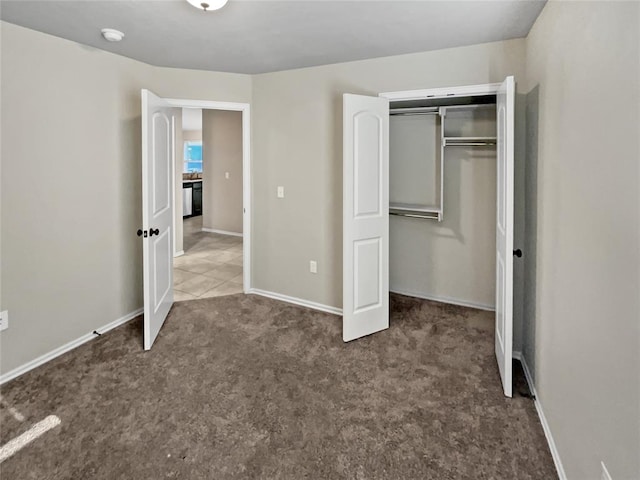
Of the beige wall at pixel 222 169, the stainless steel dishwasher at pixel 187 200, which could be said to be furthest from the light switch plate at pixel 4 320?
the stainless steel dishwasher at pixel 187 200

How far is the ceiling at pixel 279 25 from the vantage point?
85.0 inches

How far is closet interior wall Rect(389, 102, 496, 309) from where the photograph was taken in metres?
3.51

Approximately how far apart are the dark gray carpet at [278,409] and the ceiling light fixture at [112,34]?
7.35 feet

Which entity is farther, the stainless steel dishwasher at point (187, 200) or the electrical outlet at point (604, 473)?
the stainless steel dishwasher at point (187, 200)

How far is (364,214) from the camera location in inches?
117

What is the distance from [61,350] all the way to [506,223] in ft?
10.4

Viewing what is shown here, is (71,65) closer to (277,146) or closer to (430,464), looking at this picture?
(277,146)

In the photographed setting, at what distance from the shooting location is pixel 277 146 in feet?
12.4

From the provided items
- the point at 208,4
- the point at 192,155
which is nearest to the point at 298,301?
the point at 208,4

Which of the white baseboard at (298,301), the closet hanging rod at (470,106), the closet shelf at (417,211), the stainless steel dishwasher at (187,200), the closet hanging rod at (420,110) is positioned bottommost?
the white baseboard at (298,301)

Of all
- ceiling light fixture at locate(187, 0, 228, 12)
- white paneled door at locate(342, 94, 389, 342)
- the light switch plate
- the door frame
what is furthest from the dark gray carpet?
ceiling light fixture at locate(187, 0, 228, 12)

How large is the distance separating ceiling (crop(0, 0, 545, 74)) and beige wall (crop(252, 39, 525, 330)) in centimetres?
19

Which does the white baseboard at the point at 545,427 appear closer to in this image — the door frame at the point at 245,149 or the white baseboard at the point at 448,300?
the white baseboard at the point at 448,300

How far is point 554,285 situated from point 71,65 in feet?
11.2
